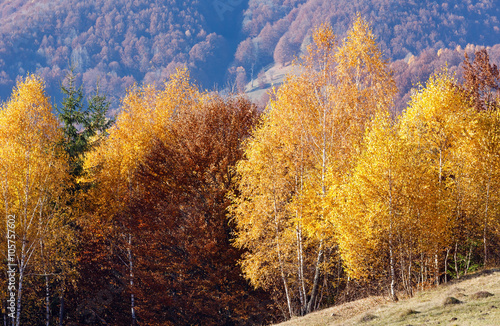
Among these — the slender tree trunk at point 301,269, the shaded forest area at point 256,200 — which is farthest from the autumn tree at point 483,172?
the slender tree trunk at point 301,269

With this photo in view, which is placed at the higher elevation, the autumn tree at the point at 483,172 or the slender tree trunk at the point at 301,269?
the autumn tree at the point at 483,172

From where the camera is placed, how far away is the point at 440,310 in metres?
13.7

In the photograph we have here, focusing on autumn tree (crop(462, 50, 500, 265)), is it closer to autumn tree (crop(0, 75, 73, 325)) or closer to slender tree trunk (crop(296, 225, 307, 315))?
slender tree trunk (crop(296, 225, 307, 315))

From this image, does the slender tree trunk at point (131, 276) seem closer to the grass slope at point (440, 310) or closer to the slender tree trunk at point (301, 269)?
the slender tree trunk at point (301, 269)

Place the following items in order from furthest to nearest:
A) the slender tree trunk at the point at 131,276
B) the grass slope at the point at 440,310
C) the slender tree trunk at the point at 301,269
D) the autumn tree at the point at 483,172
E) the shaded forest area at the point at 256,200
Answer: the slender tree trunk at the point at 131,276
the autumn tree at the point at 483,172
the slender tree trunk at the point at 301,269
the shaded forest area at the point at 256,200
the grass slope at the point at 440,310

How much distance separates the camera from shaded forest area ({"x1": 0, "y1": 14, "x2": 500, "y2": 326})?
19719 mm

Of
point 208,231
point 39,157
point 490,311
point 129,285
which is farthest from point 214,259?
point 490,311

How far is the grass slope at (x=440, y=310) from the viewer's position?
12.2 meters

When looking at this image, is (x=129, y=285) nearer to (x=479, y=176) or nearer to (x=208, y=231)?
(x=208, y=231)

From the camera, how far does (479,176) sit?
24.2 metres

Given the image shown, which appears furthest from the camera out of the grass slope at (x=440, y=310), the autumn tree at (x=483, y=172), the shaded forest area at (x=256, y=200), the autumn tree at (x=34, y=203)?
the autumn tree at (x=34, y=203)

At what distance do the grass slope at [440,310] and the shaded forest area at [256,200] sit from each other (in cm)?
202

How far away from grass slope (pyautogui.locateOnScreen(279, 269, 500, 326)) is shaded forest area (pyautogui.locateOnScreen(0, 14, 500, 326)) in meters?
2.02

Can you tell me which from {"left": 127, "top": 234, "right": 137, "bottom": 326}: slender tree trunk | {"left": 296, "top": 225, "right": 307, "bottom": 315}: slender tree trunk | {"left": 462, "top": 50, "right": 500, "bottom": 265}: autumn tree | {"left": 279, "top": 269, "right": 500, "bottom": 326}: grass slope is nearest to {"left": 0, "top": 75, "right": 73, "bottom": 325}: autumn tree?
{"left": 127, "top": 234, "right": 137, "bottom": 326}: slender tree trunk
